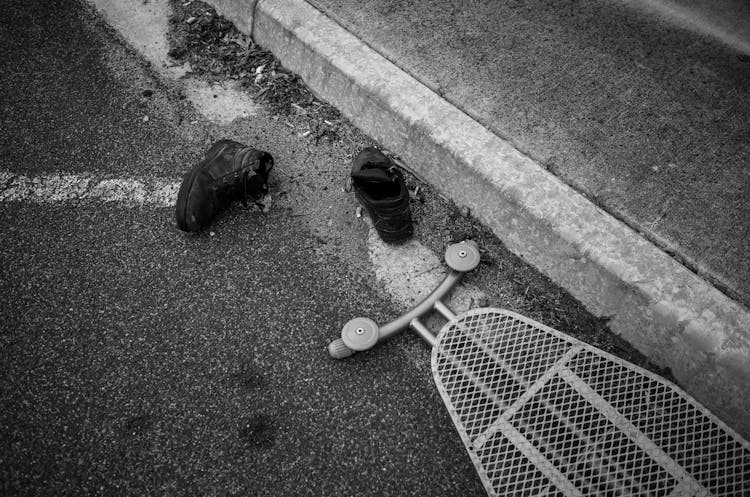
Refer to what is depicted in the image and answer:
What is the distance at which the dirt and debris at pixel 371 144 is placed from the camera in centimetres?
203

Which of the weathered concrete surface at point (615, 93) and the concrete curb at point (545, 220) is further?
the weathered concrete surface at point (615, 93)

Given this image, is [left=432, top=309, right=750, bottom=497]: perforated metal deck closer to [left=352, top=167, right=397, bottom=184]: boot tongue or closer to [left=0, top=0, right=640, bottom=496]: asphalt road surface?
[left=0, top=0, right=640, bottom=496]: asphalt road surface

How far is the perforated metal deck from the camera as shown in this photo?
1.61 m

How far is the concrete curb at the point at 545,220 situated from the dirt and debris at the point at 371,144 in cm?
5

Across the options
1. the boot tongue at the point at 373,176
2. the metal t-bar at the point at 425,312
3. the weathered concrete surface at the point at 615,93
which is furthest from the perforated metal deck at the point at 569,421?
the boot tongue at the point at 373,176

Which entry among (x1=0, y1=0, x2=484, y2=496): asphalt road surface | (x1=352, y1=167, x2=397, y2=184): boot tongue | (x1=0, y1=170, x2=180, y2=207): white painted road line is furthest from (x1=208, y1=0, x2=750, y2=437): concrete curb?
(x1=0, y1=170, x2=180, y2=207): white painted road line

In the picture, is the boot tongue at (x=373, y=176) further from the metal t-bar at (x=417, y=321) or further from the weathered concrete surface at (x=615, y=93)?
the weathered concrete surface at (x=615, y=93)

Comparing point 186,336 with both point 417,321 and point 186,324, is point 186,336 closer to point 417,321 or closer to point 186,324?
point 186,324

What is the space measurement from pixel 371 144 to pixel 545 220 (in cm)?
104

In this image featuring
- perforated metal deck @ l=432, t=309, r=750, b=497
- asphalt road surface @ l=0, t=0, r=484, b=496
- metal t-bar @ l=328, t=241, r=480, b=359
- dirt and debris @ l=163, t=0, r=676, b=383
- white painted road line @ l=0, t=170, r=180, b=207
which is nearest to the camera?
perforated metal deck @ l=432, t=309, r=750, b=497

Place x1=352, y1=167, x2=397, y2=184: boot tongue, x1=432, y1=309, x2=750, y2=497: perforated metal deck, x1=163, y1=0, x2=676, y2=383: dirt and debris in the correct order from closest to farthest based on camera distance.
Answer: x1=432, y1=309, x2=750, y2=497: perforated metal deck → x1=163, y1=0, x2=676, y2=383: dirt and debris → x1=352, y1=167, x2=397, y2=184: boot tongue

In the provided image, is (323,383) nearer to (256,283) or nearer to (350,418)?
(350,418)

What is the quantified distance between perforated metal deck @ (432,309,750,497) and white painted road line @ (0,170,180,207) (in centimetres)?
157

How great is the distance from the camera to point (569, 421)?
1.73 m
